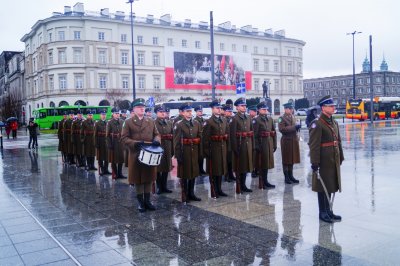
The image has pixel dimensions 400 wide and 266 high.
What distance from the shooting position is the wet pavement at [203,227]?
500 centimetres

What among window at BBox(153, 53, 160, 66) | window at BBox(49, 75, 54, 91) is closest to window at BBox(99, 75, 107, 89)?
window at BBox(49, 75, 54, 91)

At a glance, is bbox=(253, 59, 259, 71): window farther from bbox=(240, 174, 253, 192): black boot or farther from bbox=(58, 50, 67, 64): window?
bbox=(240, 174, 253, 192): black boot

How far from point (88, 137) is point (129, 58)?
54805 mm

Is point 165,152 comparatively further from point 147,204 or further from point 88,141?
point 88,141

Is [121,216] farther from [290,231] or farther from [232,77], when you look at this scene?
[232,77]

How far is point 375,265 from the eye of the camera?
14.8 feet

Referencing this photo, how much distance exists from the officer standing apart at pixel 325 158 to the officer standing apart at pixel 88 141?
Result: 8661mm

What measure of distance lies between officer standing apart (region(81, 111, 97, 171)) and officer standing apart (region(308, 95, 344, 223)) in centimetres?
866

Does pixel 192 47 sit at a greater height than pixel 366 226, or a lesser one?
greater

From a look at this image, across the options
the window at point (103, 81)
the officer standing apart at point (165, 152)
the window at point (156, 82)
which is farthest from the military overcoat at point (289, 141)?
the window at point (156, 82)

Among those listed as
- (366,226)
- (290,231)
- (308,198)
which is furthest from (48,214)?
(366,226)

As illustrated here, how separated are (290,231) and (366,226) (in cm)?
116

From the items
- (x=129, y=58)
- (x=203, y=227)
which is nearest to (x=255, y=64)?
(x=129, y=58)

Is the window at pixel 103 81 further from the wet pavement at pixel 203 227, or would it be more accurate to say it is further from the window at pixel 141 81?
the wet pavement at pixel 203 227
